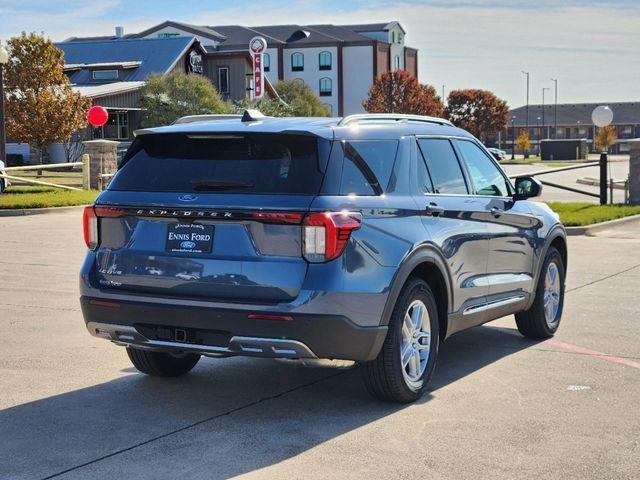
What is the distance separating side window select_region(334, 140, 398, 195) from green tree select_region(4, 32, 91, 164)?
40692 millimetres

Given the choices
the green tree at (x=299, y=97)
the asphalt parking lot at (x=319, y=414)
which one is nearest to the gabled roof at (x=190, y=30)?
the green tree at (x=299, y=97)

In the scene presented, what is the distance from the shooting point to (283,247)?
6012mm

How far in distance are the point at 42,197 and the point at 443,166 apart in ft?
66.3

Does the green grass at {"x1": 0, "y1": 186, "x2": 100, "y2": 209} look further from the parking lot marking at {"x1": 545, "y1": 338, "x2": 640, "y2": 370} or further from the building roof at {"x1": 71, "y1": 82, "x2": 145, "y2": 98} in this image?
the building roof at {"x1": 71, "y1": 82, "x2": 145, "y2": 98}

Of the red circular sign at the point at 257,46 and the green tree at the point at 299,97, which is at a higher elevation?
the red circular sign at the point at 257,46

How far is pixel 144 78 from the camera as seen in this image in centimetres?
6744

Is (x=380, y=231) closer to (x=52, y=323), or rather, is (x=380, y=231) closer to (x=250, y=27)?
(x=52, y=323)

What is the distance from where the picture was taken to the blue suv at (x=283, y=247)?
19.7 ft

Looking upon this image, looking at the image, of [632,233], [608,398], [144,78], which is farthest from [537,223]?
[144,78]

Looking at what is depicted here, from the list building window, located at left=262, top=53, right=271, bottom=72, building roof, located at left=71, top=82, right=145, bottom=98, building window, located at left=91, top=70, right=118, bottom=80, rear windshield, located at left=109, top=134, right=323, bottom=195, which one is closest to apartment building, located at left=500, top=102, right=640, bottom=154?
building window, located at left=262, top=53, right=271, bottom=72

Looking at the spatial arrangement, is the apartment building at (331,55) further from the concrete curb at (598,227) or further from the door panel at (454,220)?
the door panel at (454,220)

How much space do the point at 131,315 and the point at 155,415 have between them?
0.63m

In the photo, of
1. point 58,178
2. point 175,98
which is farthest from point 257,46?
point 58,178

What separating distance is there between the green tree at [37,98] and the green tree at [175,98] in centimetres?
1436
